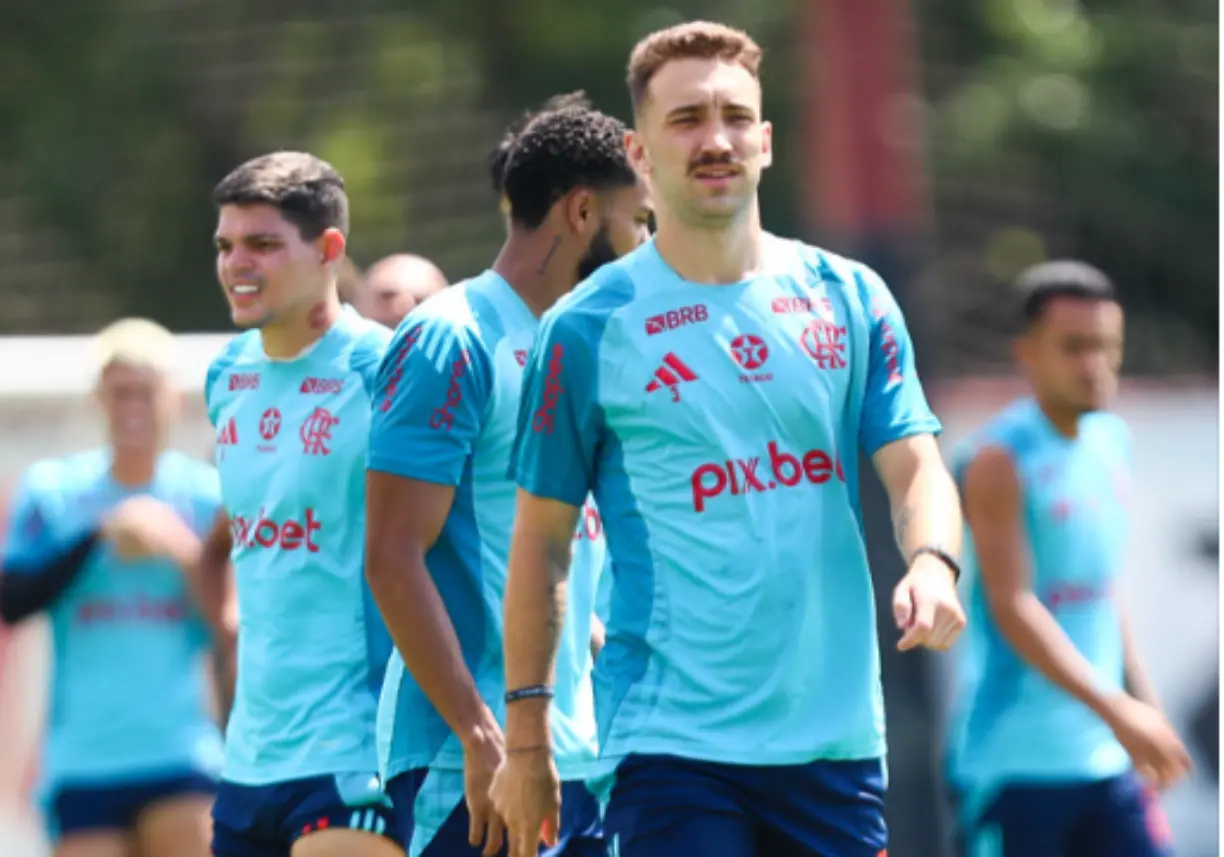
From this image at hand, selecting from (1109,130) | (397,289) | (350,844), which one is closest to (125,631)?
(397,289)

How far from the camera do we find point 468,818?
4984 mm

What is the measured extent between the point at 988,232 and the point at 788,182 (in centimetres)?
134

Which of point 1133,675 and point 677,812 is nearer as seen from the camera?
point 677,812

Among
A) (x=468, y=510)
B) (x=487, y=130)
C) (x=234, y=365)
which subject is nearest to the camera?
(x=468, y=510)

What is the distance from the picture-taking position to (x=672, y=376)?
14.9 ft

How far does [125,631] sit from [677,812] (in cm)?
380

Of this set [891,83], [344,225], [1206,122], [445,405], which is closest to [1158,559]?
[891,83]

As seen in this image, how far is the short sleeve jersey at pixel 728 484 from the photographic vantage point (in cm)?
446

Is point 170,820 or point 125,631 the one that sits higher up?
point 125,631

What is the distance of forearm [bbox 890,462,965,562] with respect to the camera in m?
4.35

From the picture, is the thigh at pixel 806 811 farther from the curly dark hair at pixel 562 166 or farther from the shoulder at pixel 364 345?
the shoulder at pixel 364 345

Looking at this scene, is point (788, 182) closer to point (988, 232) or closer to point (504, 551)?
point (988, 232)

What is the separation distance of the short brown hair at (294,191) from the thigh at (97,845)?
2655 mm

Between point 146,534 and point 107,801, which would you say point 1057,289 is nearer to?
point 146,534
